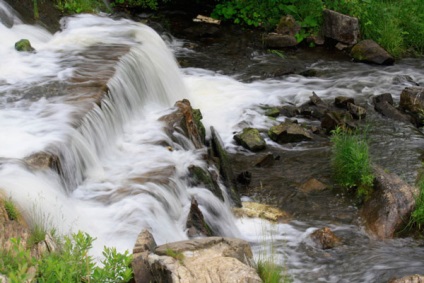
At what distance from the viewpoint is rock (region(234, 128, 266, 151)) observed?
9766mm

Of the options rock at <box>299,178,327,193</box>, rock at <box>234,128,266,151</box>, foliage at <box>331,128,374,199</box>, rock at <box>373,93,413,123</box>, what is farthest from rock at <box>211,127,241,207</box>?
rock at <box>373,93,413,123</box>

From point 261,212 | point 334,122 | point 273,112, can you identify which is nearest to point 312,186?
point 261,212

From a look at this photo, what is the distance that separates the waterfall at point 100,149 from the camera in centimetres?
616

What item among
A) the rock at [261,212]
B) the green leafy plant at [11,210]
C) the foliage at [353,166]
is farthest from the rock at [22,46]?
the green leafy plant at [11,210]

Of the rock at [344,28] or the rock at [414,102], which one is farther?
the rock at [344,28]

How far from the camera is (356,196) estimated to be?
822cm

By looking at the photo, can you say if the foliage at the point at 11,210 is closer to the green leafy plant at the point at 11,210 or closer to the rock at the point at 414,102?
A: the green leafy plant at the point at 11,210

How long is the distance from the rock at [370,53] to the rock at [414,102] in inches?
94.9

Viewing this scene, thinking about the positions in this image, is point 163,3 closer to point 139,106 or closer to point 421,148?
point 139,106

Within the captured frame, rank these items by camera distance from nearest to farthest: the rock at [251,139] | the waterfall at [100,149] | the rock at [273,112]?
the waterfall at [100,149], the rock at [251,139], the rock at [273,112]

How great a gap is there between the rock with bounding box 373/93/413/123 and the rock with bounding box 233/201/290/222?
3983mm

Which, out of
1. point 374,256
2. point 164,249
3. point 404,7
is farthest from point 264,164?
point 404,7

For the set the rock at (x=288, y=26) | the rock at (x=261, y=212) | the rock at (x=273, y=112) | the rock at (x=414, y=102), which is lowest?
the rock at (x=261, y=212)

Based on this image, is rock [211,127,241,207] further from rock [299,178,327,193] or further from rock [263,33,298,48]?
rock [263,33,298,48]
